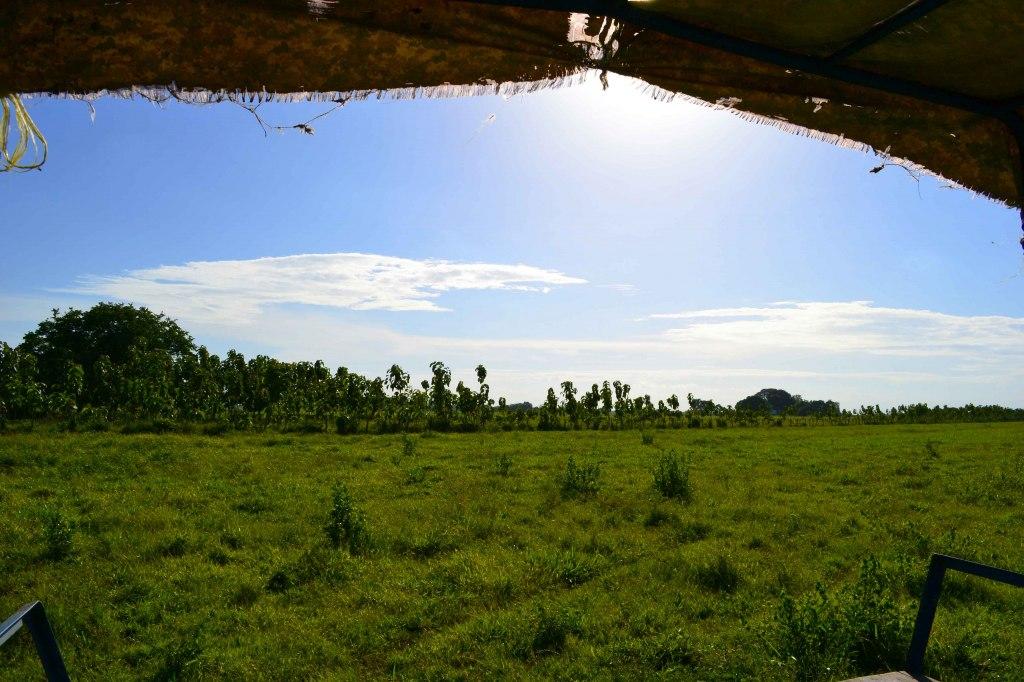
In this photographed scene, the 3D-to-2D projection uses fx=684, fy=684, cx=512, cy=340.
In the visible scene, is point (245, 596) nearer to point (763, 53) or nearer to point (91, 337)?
point (763, 53)

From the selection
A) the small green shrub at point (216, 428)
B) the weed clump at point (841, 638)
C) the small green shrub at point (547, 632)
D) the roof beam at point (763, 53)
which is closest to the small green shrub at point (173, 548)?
the small green shrub at point (547, 632)

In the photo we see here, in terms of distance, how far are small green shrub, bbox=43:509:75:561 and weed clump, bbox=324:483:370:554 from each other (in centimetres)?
296

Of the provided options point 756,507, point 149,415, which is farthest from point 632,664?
point 149,415

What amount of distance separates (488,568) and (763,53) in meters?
6.05

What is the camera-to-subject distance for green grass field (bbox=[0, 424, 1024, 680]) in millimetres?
5352

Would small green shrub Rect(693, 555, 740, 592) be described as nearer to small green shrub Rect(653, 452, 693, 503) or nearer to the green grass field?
the green grass field

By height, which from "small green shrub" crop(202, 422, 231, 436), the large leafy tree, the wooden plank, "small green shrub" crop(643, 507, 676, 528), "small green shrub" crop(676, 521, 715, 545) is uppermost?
the large leafy tree

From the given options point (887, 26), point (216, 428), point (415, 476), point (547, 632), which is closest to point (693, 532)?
point (547, 632)

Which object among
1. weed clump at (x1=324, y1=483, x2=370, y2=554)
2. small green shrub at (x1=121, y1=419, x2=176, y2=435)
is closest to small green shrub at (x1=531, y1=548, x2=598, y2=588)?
weed clump at (x1=324, y1=483, x2=370, y2=554)

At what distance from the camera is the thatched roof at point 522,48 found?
2471 millimetres

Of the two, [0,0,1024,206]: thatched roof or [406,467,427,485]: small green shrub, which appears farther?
[406,467,427,485]: small green shrub

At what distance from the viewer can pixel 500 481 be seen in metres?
12.2

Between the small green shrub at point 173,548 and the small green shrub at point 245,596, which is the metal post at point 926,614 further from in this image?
the small green shrub at point 173,548

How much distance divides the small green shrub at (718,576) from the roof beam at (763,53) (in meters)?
5.25
